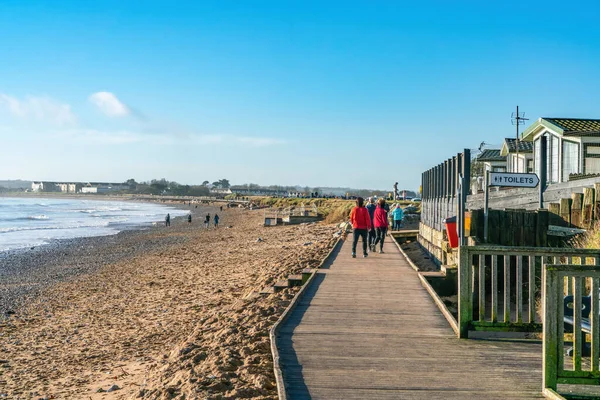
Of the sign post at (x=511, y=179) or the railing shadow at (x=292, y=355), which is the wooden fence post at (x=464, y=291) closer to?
the railing shadow at (x=292, y=355)

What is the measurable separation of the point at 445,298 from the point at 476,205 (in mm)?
5532

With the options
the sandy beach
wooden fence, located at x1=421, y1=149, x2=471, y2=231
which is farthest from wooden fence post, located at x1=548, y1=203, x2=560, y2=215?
the sandy beach

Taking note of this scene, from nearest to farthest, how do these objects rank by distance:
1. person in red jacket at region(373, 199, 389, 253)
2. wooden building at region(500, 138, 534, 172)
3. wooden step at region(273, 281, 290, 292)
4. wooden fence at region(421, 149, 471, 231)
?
wooden step at region(273, 281, 290, 292) → wooden fence at region(421, 149, 471, 231) → person in red jacket at region(373, 199, 389, 253) → wooden building at region(500, 138, 534, 172)

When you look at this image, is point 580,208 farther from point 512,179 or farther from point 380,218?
point 380,218

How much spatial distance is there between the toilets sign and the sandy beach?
4.05 m

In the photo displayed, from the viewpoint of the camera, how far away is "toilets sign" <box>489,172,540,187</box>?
30.1ft

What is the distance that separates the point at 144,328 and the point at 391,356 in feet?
23.1

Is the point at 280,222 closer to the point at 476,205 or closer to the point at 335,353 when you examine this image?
the point at 476,205

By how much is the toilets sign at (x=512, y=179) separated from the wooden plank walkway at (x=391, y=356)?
7.40 ft

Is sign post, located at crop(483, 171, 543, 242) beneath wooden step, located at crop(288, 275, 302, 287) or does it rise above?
above

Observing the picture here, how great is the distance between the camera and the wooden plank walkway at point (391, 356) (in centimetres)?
448

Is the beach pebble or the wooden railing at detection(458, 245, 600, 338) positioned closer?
the wooden railing at detection(458, 245, 600, 338)

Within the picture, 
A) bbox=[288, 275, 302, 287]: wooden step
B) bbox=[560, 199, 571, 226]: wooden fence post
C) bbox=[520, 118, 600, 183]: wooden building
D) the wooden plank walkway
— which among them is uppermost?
bbox=[520, 118, 600, 183]: wooden building

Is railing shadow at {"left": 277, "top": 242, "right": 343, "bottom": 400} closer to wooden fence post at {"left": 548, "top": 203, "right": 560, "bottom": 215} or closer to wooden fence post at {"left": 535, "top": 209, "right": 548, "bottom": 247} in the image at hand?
wooden fence post at {"left": 535, "top": 209, "right": 548, "bottom": 247}
